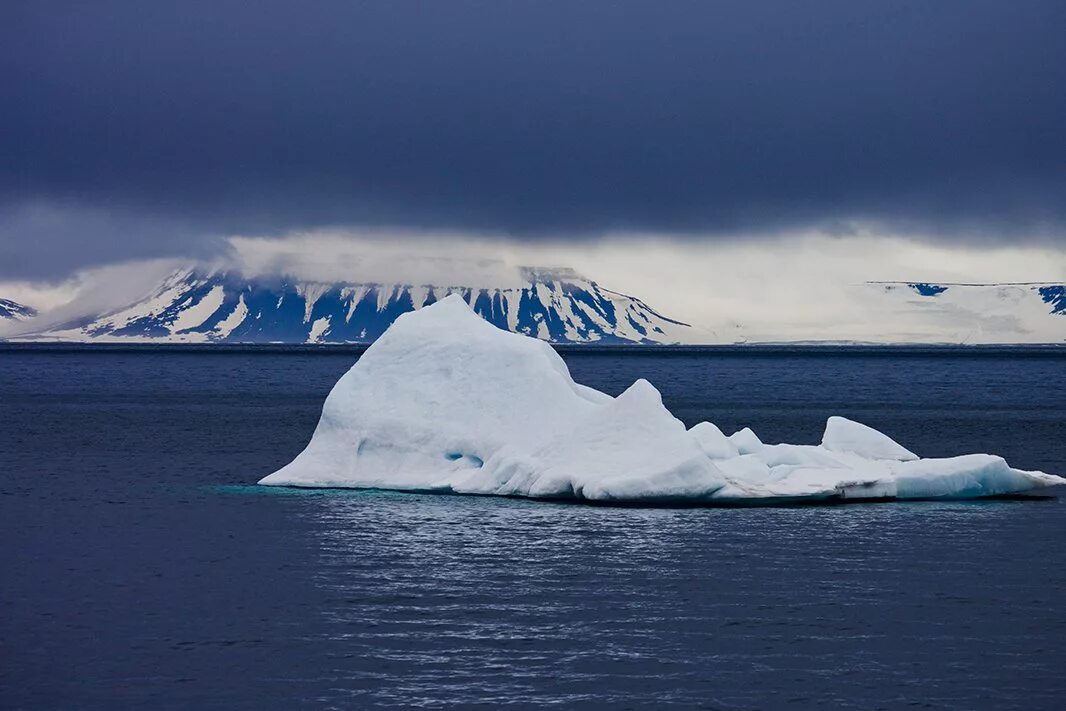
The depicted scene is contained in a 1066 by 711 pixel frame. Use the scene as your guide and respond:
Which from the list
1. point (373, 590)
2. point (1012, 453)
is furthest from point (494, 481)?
point (1012, 453)

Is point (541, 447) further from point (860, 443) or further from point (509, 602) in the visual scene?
point (509, 602)

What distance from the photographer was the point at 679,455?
31.2 meters

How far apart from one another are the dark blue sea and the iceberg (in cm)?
78

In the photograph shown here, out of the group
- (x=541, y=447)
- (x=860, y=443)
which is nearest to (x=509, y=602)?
(x=541, y=447)

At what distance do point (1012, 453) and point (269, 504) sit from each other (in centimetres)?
2902

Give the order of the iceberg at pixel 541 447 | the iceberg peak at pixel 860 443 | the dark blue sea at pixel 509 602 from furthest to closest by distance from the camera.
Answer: the iceberg peak at pixel 860 443 < the iceberg at pixel 541 447 < the dark blue sea at pixel 509 602

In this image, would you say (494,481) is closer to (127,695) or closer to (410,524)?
(410,524)

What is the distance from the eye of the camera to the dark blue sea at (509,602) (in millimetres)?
16766

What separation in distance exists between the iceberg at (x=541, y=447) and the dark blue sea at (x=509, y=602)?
781 mm

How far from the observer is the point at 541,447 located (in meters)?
33.7

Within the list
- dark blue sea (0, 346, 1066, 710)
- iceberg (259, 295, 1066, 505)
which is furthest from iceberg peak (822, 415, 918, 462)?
dark blue sea (0, 346, 1066, 710)

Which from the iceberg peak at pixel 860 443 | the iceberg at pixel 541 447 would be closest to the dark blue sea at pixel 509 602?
the iceberg at pixel 541 447

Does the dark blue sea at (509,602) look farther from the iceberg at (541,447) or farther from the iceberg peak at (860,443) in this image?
the iceberg peak at (860,443)

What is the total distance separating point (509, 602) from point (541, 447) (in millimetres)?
12447
